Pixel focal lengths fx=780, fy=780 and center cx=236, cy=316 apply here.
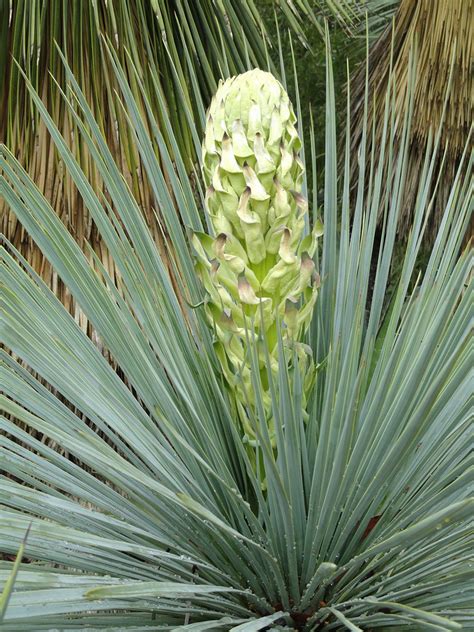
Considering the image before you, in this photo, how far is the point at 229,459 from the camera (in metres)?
1.13

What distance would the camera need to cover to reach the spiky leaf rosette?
102 centimetres

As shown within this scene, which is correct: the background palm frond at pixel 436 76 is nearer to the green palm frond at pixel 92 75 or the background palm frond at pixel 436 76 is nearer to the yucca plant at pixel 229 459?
the green palm frond at pixel 92 75

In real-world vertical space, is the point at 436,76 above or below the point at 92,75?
above

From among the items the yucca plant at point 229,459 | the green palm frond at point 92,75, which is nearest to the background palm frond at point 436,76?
the green palm frond at point 92,75

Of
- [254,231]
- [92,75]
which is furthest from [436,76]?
[254,231]

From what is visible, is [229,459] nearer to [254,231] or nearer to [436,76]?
[254,231]

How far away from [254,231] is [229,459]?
13.3 inches

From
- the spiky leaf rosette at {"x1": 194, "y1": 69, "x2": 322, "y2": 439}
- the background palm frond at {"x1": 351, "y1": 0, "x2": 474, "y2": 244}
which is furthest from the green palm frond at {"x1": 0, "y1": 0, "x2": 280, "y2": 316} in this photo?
the spiky leaf rosette at {"x1": 194, "y1": 69, "x2": 322, "y2": 439}

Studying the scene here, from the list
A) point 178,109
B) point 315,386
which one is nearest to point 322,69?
point 178,109

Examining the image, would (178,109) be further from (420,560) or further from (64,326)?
(420,560)

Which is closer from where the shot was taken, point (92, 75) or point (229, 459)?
point (229, 459)

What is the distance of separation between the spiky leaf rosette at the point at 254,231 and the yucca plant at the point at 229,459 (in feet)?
0.16

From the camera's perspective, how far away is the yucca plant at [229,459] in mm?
831

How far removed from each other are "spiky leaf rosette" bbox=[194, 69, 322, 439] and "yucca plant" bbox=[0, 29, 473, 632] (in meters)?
0.05
